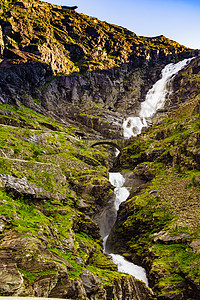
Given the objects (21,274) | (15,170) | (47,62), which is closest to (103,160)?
(15,170)

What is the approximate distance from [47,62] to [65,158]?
2437 inches

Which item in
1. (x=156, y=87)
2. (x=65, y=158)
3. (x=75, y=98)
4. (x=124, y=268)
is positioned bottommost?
(x=124, y=268)

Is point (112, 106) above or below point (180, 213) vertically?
above

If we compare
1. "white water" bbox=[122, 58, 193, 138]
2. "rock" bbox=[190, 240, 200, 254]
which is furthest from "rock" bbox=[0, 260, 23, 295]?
"white water" bbox=[122, 58, 193, 138]

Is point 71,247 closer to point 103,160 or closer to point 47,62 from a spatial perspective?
point 103,160

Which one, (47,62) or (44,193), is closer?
(44,193)

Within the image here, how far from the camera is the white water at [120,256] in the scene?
23.1 m

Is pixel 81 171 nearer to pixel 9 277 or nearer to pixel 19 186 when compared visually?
pixel 19 186

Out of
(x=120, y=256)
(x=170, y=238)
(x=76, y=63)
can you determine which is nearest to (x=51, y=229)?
(x=170, y=238)

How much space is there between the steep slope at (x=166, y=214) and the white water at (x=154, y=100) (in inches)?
1024

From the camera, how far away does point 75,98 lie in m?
86.6

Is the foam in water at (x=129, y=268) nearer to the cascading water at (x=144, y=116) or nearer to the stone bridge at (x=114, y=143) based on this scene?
the cascading water at (x=144, y=116)

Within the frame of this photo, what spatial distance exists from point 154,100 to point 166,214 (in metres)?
78.8

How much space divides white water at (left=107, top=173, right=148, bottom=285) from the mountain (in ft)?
3.19
